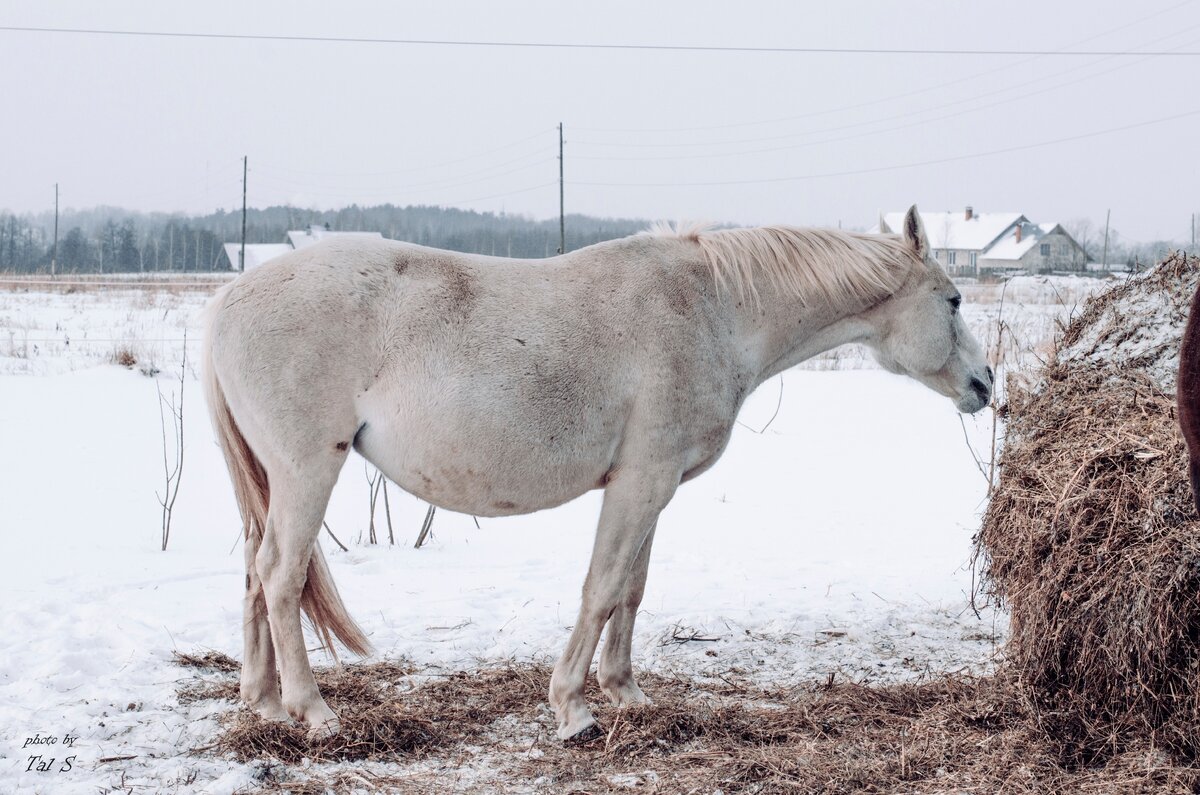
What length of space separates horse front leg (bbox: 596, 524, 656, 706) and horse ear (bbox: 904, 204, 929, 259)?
191 cm

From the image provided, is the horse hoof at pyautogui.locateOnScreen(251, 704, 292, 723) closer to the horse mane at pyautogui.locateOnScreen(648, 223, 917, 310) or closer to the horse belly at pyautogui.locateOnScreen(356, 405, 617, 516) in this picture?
the horse belly at pyautogui.locateOnScreen(356, 405, 617, 516)

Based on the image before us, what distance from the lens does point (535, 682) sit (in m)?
4.58

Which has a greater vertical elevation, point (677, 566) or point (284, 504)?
point (284, 504)

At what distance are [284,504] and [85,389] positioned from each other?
962 centimetres

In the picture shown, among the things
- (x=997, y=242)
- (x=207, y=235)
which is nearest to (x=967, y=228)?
(x=997, y=242)

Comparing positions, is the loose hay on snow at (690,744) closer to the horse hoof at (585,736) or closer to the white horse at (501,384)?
the horse hoof at (585,736)

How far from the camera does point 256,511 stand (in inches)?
168

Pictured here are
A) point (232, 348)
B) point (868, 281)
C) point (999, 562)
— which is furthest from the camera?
point (868, 281)

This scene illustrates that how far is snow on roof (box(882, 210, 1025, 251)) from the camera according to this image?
7225 cm

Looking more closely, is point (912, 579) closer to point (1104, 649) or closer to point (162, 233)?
point (1104, 649)

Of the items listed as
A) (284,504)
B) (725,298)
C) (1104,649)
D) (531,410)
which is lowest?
(1104,649)

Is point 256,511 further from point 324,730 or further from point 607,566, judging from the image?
point 607,566

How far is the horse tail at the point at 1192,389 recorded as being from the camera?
9.46 feet

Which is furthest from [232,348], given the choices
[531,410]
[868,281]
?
[868,281]
